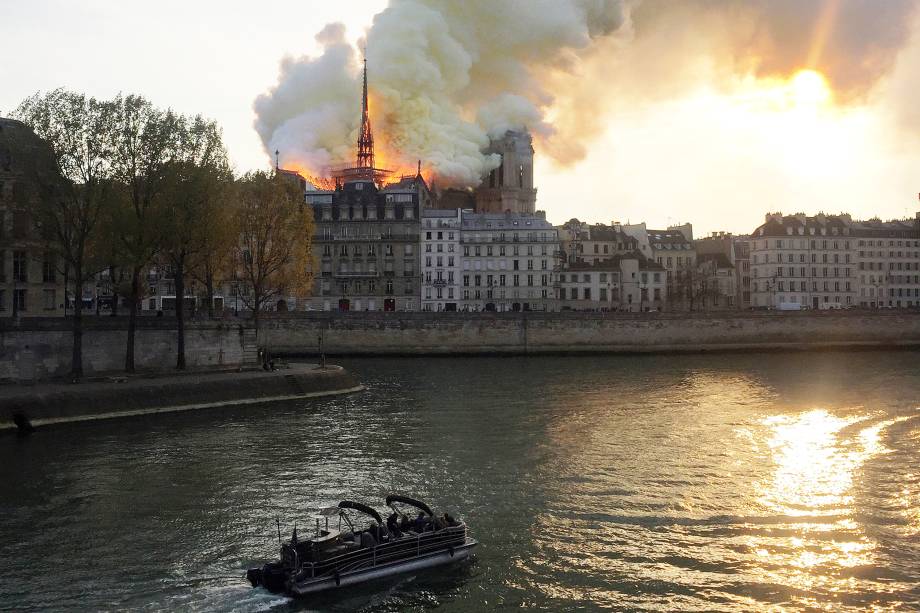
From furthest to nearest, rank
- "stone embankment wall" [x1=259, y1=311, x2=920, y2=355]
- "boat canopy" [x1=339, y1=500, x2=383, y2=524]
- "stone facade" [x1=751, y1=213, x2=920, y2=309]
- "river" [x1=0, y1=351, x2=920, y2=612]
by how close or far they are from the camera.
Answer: "stone facade" [x1=751, y1=213, x2=920, y2=309], "stone embankment wall" [x1=259, y1=311, x2=920, y2=355], "boat canopy" [x1=339, y1=500, x2=383, y2=524], "river" [x1=0, y1=351, x2=920, y2=612]

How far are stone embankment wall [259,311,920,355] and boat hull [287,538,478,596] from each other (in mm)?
76648

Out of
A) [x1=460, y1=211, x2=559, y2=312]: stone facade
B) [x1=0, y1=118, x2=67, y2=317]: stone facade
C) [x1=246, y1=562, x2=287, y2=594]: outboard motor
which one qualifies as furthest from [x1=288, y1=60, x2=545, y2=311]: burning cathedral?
[x1=246, y1=562, x2=287, y2=594]: outboard motor

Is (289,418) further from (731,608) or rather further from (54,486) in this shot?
(731,608)

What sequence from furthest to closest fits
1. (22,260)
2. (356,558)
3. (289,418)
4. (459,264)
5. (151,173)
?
(459,264), (22,260), (151,173), (289,418), (356,558)

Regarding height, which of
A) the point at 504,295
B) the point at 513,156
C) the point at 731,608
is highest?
the point at 513,156

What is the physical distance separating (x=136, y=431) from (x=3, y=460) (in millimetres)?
7694

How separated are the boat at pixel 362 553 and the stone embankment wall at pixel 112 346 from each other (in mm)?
36023

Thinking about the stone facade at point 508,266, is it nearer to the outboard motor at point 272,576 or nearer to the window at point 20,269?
the window at point 20,269

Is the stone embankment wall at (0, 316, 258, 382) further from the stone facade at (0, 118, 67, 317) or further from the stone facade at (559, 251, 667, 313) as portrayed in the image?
the stone facade at (559, 251, 667, 313)

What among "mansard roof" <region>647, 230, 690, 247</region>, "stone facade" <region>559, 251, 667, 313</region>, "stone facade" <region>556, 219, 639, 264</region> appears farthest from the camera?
"mansard roof" <region>647, 230, 690, 247</region>

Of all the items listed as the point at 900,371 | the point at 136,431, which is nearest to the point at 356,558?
the point at 136,431

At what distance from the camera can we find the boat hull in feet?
69.8

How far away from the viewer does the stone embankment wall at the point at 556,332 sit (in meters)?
99.8

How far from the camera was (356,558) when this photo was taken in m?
22.2
